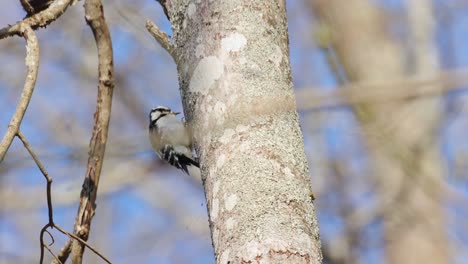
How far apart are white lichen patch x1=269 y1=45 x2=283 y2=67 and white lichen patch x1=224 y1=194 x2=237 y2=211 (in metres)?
0.35

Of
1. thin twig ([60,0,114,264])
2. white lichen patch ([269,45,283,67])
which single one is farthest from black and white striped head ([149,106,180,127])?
white lichen patch ([269,45,283,67])

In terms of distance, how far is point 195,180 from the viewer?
19.3ft

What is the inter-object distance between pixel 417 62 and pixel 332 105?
159 inches

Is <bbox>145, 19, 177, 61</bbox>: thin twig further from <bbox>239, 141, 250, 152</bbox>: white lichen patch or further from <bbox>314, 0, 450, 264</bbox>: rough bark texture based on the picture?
<bbox>314, 0, 450, 264</bbox>: rough bark texture

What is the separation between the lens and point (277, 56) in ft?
6.08

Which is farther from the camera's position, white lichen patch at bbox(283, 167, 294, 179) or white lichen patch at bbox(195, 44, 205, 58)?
white lichen patch at bbox(195, 44, 205, 58)

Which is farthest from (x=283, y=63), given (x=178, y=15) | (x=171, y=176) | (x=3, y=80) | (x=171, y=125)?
(x=3, y=80)

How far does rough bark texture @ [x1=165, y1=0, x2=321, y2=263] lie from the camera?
1.60 meters

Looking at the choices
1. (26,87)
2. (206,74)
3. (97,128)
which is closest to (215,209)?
(206,74)

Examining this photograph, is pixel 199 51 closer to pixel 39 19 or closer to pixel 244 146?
pixel 244 146

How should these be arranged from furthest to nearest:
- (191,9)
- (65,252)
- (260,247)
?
(65,252)
(191,9)
(260,247)

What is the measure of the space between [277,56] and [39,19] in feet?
2.63

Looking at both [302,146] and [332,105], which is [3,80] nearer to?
[302,146]

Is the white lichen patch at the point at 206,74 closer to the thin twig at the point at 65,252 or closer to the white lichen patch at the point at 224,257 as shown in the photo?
the white lichen patch at the point at 224,257
